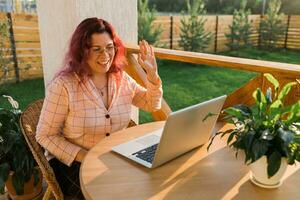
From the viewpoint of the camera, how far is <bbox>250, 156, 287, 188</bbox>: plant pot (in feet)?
3.36

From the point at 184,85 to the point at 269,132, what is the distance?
18.4 feet

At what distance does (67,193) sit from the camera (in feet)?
5.38

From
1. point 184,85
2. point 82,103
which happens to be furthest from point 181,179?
point 184,85

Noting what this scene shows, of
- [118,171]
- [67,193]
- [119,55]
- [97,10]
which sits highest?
[97,10]

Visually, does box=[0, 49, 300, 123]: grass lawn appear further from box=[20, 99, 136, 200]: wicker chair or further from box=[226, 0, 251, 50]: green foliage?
box=[20, 99, 136, 200]: wicker chair

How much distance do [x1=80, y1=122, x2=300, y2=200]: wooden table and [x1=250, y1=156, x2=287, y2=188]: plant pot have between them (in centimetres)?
2

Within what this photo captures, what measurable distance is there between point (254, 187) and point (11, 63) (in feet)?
17.9

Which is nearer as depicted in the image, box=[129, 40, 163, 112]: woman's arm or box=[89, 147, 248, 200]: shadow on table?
box=[89, 147, 248, 200]: shadow on table

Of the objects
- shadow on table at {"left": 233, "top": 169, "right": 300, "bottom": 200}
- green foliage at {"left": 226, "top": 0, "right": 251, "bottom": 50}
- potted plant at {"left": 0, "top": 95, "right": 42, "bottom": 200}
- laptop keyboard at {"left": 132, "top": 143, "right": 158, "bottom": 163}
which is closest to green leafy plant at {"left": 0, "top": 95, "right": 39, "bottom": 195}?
potted plant at {"left": 0, "top": 95, "right": 42, "bottom": 200}

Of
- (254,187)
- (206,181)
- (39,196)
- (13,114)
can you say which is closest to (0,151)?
(13,114)

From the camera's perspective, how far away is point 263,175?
1.05 metres

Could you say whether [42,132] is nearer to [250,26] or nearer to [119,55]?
[119,55]

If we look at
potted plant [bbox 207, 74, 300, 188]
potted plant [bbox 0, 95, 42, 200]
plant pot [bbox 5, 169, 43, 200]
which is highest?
potted plant [bbox 207, 74, 300, 188]

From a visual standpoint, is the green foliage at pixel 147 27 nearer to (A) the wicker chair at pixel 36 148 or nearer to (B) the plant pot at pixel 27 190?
(B) the plant pot at pixel 27 190
